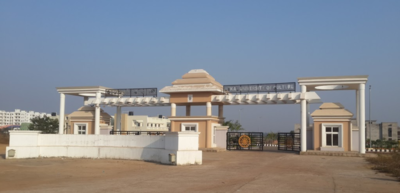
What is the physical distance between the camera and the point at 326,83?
27.0 meters

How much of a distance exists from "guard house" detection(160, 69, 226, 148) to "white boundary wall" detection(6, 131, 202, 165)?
31.7ft

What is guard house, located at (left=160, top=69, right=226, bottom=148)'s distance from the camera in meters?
30.4


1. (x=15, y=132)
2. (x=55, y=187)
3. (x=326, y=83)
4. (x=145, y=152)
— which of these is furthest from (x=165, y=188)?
(x=326, y=83)

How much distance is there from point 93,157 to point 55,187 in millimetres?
10554

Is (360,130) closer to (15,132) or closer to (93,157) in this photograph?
(93,157)

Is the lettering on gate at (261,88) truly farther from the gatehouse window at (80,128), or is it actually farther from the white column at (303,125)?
the gatehouse window at (80,128)

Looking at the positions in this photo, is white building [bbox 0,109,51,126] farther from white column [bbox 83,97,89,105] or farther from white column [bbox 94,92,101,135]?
white column [bbox 94,92,101,135]

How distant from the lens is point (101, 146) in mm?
22109

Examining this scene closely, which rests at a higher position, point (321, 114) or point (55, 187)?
point (321, 114)

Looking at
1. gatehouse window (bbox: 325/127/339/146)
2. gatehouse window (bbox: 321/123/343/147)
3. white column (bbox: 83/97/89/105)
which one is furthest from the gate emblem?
white column (bbox: 83/97/89/105)

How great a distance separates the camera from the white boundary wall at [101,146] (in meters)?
19.3

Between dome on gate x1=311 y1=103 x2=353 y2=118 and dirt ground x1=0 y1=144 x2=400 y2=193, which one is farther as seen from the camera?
dome on gate x1=311 y1=103 x2=353 y2=118

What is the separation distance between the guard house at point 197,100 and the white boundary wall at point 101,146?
9658mm

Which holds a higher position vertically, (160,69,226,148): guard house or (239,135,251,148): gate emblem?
(160,69,226,148): guard house
